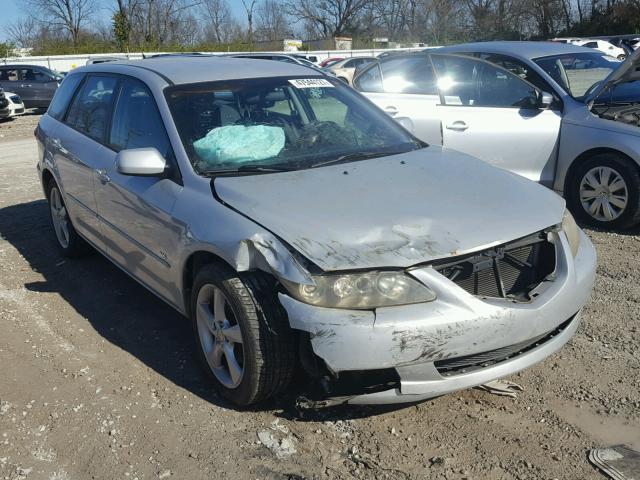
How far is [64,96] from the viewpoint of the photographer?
18.5ft

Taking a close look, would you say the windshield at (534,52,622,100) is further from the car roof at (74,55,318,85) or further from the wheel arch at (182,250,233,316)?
the wheel arch at (182,250,233,316)

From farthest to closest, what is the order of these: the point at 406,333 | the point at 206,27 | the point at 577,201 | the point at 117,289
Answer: the point at 206,27 < the point at 577,201 < the point at 117,289 < the point at 406,333

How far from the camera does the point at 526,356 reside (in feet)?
10.1

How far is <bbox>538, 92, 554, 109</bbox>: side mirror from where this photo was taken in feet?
20.3

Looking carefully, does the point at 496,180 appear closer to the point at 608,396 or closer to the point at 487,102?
the point at 608,396

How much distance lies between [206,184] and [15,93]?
2014 centimetres

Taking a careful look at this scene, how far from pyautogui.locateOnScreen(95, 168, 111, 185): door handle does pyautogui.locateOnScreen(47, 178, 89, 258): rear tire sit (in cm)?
118

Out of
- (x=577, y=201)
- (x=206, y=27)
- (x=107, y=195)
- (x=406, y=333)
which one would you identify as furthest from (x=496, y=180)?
(x=206, y=27)

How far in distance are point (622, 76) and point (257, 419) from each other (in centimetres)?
461

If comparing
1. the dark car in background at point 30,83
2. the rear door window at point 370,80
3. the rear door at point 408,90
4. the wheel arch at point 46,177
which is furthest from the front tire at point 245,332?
the dark car in background at point 30,83

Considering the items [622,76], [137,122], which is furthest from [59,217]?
[622,76]

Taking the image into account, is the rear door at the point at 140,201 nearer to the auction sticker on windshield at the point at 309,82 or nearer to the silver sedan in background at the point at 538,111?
the auction sticker on windshield at the point at 309,82

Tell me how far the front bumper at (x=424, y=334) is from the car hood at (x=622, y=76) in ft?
11.8

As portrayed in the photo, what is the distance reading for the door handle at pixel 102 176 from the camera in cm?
430
